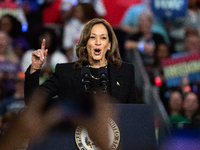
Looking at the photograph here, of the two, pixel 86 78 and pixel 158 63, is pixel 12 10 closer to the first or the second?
pixel 158 63

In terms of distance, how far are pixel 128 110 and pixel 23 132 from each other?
57 cm

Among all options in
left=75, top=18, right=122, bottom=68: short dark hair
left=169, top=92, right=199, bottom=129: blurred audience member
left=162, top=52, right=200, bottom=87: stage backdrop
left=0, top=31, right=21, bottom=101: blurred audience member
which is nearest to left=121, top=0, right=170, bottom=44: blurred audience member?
left=162, top=52, right=200, bottom=87: stage backdrop

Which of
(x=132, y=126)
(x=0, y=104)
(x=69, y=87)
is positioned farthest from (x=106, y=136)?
(x=0, y=104)

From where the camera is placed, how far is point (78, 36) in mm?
5207

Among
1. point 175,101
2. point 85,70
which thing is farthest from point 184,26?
point 85,70

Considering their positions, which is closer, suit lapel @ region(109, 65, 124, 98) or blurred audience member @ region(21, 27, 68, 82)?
suit lapel @ region(109, 65, 124, 98)

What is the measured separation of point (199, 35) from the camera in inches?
218

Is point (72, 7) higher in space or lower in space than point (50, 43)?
higher

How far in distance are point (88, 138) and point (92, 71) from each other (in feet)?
2.36

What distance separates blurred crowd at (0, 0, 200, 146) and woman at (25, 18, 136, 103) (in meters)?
1.79

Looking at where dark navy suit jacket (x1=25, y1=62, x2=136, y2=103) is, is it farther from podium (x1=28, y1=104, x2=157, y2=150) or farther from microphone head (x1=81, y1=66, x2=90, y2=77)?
podium (x1=28, y1=104, x2=157, y2=150)

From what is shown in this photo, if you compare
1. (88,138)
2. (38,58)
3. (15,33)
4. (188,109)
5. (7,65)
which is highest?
(15,33)

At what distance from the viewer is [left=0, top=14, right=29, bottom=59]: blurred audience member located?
196 inches

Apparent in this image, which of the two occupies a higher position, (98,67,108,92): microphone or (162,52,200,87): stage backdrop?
(98,67,108,92): microphone
